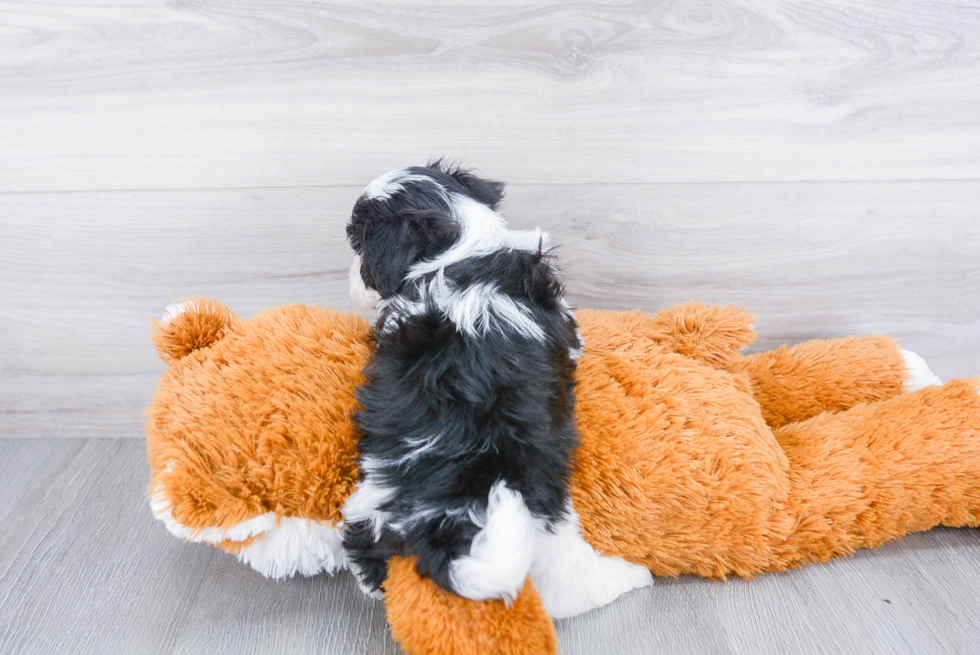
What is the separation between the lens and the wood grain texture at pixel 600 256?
917mm

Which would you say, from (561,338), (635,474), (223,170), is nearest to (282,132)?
(223,170)

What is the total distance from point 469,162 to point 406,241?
295mm

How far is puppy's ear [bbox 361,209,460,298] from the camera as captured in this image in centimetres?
64

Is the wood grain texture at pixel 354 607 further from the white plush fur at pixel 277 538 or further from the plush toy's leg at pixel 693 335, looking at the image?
the plush toy's leg at pixel 693 335

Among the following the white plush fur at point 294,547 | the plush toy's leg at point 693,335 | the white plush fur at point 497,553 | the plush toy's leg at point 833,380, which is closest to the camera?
the white plush fur at point 497,553

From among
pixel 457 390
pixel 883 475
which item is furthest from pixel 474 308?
pixel 883 475

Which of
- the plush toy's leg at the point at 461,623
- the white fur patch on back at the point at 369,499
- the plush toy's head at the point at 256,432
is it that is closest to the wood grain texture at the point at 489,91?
the plush toy's head at the point at 256,432

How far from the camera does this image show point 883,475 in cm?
72

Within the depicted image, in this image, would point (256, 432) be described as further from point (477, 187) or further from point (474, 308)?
point (477, 187)

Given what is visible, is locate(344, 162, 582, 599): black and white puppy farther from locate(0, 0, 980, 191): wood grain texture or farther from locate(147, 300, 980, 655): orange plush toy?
locate(0, 0, 980, 191): wood grain texture

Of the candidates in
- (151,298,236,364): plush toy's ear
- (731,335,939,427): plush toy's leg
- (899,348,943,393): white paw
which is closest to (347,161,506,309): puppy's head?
(151,298,236,364): plush toy's ear

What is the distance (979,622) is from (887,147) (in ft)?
1.98

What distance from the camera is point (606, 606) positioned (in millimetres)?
709

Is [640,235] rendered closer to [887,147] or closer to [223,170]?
[887,147]
